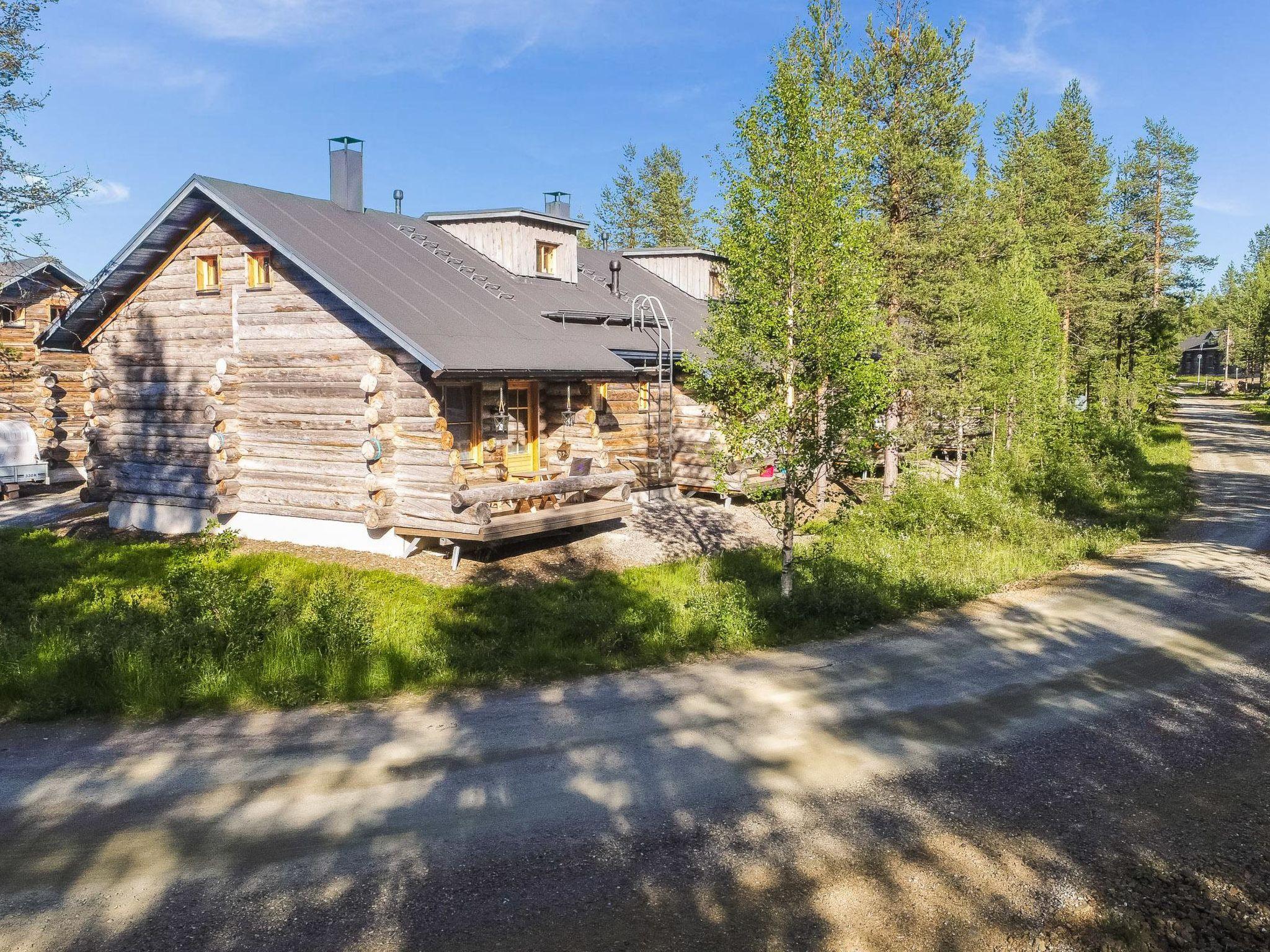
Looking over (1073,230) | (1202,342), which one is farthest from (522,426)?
(1202,342)

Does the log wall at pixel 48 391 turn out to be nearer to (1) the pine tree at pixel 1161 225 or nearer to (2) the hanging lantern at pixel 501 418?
(2) the hanging lantern at pixel 501 418

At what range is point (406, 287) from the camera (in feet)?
57.2

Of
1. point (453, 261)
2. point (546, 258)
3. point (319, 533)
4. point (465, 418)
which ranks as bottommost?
point (319, 533)

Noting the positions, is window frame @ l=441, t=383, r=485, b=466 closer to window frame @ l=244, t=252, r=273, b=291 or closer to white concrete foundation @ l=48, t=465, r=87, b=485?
window frame @ l=244, t=252, r=273, b=291

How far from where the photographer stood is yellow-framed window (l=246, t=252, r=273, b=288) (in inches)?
688

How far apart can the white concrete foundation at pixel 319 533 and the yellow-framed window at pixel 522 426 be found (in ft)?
11.0

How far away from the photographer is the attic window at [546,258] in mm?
22984

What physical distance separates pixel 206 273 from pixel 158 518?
5385 mm

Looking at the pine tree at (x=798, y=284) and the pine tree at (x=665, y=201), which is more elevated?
the pine tree at (x=665, y=201)

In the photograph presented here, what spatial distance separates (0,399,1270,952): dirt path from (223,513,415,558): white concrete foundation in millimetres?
7374

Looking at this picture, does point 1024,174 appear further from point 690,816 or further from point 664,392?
point 690,816

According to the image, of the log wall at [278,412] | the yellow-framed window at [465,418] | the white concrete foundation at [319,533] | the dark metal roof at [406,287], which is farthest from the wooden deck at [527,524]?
the dark metal roof at [406,287]

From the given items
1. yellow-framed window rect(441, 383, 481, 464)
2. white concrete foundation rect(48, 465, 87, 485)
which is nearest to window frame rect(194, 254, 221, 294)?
yellow-framed window rect(441, 383, 481, 464)

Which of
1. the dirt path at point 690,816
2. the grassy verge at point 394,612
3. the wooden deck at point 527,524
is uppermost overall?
the wooden deck at point 527,524
